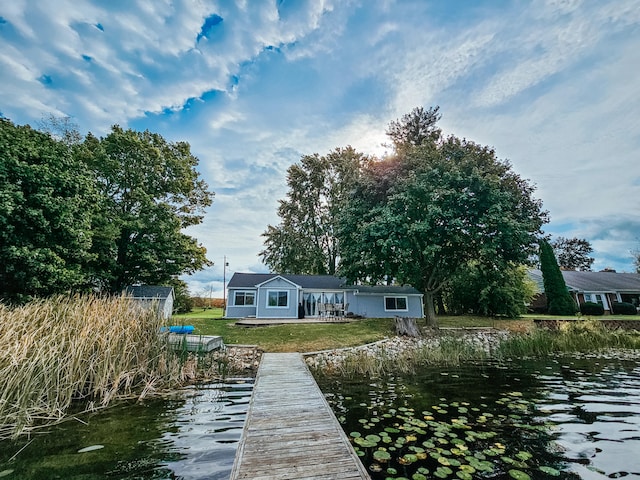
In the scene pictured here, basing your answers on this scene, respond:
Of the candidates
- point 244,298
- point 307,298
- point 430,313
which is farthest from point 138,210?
point 430,313

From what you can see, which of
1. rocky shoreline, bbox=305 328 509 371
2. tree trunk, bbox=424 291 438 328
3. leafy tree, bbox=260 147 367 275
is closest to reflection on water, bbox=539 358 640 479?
rocky shoreline, bbox=305 328 509 371

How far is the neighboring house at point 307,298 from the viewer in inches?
802

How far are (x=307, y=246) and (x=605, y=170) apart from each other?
20.9 metres

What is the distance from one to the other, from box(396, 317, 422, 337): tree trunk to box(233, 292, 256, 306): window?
11.0m

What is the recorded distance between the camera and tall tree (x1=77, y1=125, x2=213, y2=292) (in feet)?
55.7

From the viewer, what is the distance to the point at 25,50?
10.2 metres

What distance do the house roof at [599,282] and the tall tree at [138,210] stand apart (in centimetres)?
3284

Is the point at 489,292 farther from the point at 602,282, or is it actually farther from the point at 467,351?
the point at 602,282

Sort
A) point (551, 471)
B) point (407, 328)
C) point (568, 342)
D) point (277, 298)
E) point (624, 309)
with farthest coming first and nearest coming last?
1. point (624, 309)
2. point (277, 298)
3. point (407, 328)
4. point (568, 342)
5. point (551, 471)

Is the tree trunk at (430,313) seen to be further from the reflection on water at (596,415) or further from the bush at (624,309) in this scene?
the bush at (624,309)

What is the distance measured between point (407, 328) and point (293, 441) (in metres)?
12.0

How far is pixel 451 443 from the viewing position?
3.78 meters

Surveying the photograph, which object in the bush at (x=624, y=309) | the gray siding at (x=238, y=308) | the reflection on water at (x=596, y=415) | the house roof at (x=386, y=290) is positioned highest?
the house roof at (x=386, y=290)

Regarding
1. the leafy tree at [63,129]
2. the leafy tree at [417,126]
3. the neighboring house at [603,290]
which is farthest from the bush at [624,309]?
the leafy tree at [63,129]
